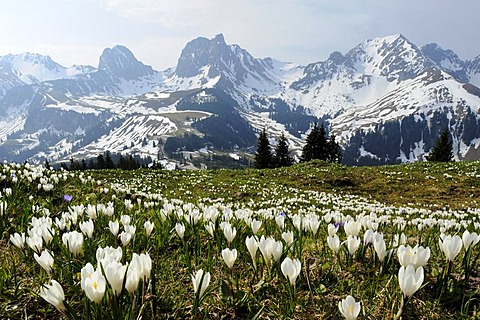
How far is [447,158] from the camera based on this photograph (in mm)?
67562

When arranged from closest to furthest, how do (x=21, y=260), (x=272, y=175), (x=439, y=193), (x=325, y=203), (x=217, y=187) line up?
(x=21, y=260) → (x=325, y=203) → (x=439, y=193) → (x=217, y=187) → (x=272, y=175)

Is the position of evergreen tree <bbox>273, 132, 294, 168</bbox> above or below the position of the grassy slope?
below

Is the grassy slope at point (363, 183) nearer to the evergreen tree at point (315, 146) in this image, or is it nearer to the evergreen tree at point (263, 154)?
the evergreen tree at point (263, 154)

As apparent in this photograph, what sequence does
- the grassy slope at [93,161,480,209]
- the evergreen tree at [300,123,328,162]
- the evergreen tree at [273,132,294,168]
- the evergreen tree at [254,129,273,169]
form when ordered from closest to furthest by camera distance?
the grassy slope at [93,161,480,209] → the evergreen tree at [254,129,273,169] → the evergreen tree at [273,132,294,168] → the evergreen tree at [300,123,328,162]

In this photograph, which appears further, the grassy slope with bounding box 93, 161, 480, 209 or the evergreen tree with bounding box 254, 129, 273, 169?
the evergreen tree with bounding box 254, 129, 273, 169

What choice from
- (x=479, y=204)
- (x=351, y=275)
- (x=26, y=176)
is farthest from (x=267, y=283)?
(x=479, y=204)

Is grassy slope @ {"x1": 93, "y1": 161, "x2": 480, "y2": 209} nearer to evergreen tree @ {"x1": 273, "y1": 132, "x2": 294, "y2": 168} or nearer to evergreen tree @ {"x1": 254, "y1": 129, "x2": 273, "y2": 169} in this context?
evergreen tree @ {"x1": 254, "y1": 129, "x2": 273, "y2": 169}

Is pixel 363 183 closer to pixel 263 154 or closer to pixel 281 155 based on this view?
pixel 263 154

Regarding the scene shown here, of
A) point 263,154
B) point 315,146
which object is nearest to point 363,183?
point 263,154

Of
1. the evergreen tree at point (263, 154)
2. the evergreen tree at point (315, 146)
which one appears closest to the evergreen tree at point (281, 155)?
the evergreen tree at point (263, 154)

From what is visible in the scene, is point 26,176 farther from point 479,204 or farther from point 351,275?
point 479,204

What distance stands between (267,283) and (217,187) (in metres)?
19.7

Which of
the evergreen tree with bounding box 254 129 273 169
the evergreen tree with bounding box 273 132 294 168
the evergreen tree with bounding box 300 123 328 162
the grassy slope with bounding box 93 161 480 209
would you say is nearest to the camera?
the grassy slope with bounding box 93 161 480 209

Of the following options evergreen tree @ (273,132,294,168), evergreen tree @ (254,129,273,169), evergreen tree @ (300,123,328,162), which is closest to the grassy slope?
evergreen tree @ (254,129,273,169)
